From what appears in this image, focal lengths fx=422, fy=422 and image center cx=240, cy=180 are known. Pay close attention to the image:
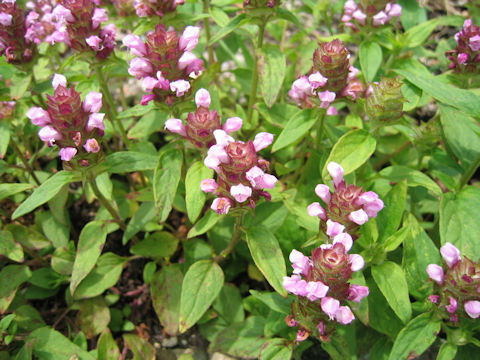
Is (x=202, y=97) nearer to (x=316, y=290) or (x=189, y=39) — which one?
(x=189, y=39)

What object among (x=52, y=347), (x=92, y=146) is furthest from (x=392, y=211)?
(x=52, y=347)

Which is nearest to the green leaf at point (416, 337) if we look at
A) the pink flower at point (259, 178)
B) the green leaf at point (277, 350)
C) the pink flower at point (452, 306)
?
the pink flower at point (452, 306)

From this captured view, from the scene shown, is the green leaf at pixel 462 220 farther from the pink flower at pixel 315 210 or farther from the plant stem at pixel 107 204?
the plant stem at pixel 107 204

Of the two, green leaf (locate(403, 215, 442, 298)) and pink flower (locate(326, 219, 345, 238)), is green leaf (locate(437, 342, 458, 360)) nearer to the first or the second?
green leaf (locate(403, 215, 442, 298))

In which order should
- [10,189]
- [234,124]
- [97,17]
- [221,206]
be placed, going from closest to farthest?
1. [221,206]
2. [234,124]
3. [97,17]
4. [10,189]

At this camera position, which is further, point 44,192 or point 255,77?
point 255,77

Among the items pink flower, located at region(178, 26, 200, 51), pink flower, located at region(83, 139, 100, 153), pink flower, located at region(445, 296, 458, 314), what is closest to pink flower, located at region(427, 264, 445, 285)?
pink flower, located at region(445, 296, 458, 314)
